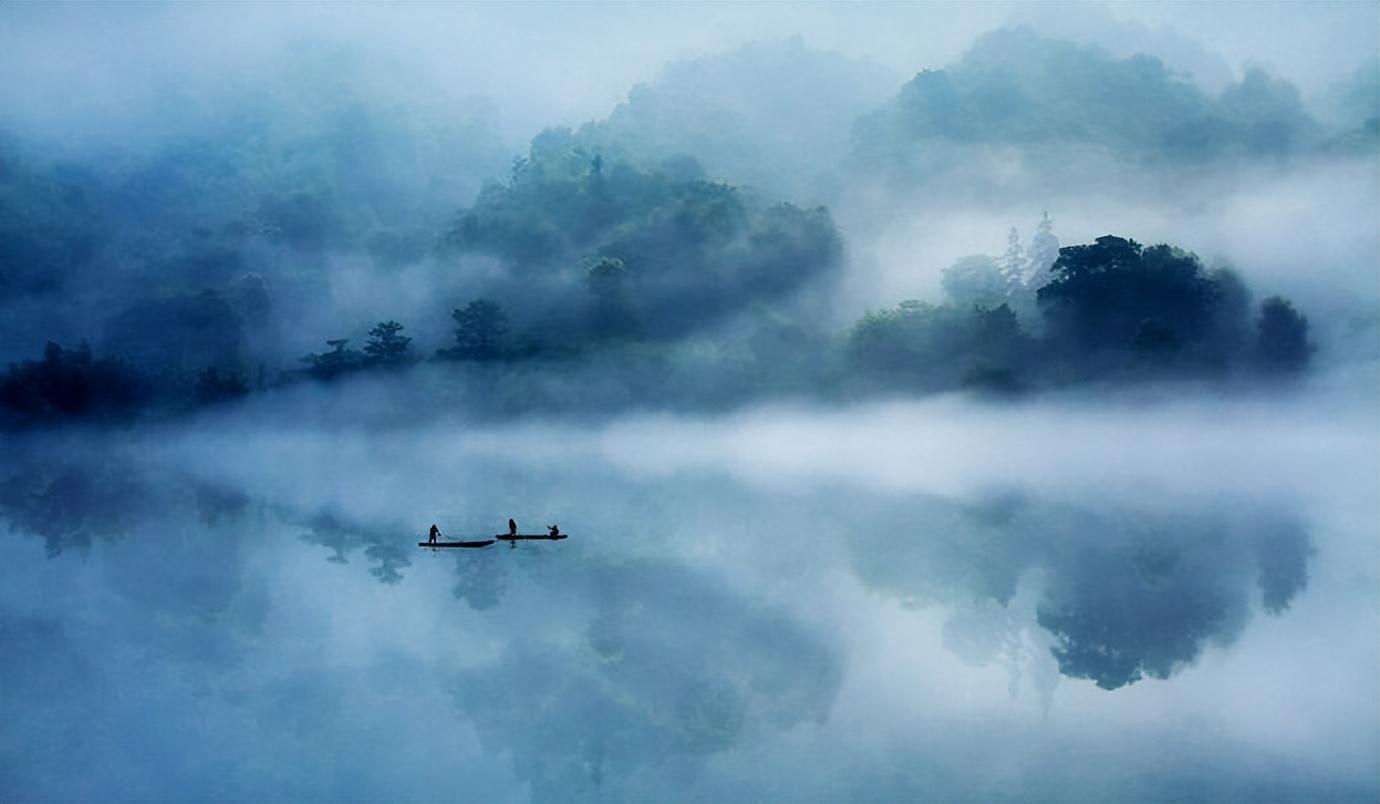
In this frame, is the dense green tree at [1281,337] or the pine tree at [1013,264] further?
the pine tree at [1013,264]

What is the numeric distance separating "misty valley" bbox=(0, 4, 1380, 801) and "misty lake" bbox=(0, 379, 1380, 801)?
44 mm

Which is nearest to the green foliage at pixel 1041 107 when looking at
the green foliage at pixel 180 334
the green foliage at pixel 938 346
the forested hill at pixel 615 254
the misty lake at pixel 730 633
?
the forested hill at pixel 615 254

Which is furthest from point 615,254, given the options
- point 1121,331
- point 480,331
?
point 1121,331

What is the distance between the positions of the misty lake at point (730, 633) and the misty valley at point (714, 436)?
44mm

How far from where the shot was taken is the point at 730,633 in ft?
24.3

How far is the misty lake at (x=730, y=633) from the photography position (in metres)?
5.72

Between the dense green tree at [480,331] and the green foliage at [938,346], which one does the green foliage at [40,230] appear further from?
the green foliage at [938,346]

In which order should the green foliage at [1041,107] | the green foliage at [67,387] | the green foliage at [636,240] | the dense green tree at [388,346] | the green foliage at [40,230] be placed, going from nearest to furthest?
the green foliage at [636,240]
the green foliage at [1041,107]
the dense green tree at [388,346]
the green foliage at [67,387]
the green foliage at [40,230]

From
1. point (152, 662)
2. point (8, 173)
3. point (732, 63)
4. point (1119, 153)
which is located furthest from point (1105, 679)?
point (8, 173)

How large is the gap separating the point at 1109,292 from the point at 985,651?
851 cm

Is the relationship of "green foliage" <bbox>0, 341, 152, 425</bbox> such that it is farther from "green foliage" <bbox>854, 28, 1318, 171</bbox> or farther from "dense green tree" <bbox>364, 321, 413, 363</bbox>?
"green foliage" <bbox>854, 28, 1318, 171</bbox>

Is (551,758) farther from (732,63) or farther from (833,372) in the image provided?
(732,63)

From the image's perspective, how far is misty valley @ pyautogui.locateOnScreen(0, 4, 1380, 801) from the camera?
607cm

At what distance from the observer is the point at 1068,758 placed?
569 cm
